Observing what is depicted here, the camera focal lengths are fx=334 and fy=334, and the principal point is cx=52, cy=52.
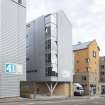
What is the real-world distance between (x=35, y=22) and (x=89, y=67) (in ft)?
78.2

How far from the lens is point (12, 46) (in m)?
54.1

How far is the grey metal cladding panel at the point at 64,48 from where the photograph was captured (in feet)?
222

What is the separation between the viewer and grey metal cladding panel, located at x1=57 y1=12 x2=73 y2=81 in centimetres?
6762

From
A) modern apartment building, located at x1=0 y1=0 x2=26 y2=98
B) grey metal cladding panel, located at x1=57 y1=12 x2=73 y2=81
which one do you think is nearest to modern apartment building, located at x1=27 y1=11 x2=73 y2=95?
grey metal cladding panel, located at x1=57 y1=12 x2=73 y2=81

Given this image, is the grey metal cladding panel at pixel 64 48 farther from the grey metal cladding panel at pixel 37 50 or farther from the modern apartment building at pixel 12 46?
the modern apartment building at pixel 12 46

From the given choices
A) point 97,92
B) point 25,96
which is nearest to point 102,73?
point 97,92

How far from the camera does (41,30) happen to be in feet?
223

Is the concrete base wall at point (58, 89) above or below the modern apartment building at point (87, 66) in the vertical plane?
below

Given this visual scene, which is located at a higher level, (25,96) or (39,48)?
(39,48)

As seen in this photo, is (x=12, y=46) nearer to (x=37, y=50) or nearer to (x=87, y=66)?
(x=37, y=50)

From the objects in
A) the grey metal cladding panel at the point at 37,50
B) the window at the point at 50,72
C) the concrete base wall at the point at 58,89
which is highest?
the grey metal cladding panel at the point at 37,50

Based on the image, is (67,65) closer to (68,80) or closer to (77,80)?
(68,80)

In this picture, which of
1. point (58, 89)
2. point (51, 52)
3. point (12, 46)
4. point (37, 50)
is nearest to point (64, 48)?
point (51, 52)

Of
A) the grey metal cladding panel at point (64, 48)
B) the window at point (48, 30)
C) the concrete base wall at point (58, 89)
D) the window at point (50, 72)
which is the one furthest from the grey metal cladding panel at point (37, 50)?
the grey metal cladding panel at point (64, 48)
